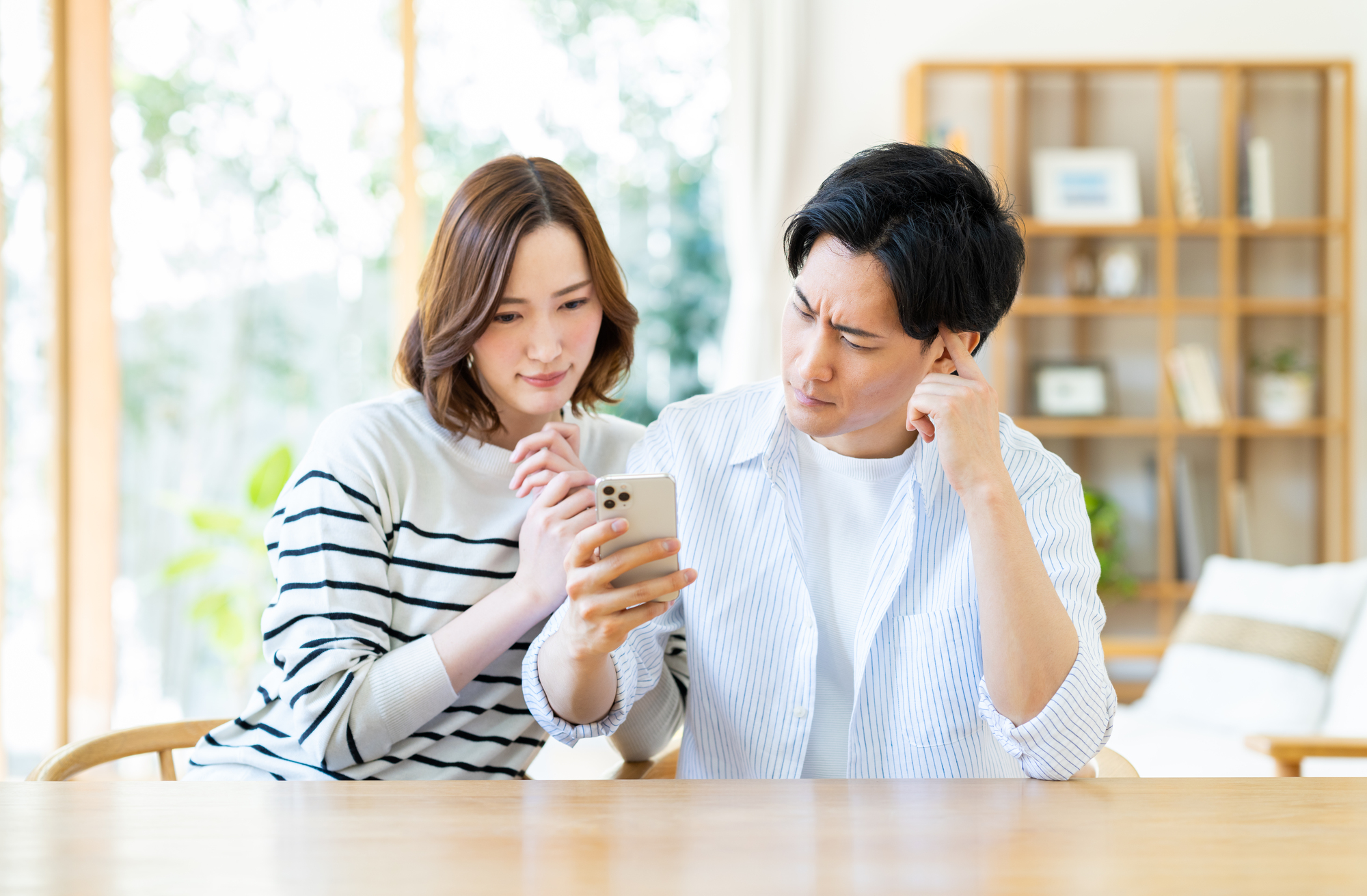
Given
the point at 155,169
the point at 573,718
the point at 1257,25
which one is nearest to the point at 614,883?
the point at 573,718

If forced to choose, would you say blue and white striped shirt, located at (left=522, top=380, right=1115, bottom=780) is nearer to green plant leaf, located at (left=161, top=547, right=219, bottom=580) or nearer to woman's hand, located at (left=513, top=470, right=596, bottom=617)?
woman's hand, located at (left=513, top=470, right=596, bottom=617)

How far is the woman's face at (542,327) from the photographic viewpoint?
1.42m

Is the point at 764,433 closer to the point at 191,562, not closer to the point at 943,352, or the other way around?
the point at 943,352

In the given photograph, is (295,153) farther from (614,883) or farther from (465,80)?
(614,883)

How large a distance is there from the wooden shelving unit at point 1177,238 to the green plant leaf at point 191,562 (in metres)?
2.82

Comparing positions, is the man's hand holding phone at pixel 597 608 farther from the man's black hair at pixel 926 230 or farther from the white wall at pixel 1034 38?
the white wall at pixel 1034 38

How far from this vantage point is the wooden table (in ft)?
2.61

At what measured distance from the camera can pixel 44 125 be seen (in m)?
3.48

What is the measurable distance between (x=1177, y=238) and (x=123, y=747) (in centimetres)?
392

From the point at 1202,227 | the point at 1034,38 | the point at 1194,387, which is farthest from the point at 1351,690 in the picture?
the point at 1034,38

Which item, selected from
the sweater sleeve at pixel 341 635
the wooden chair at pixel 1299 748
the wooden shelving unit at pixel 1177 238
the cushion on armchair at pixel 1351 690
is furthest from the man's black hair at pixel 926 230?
the wooden shelving unit at pixel 1177 238

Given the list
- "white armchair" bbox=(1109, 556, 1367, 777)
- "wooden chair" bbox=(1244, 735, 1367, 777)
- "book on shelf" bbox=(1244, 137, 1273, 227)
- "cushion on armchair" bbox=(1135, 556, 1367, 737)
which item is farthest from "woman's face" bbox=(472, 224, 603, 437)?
"book on shelf" bbox=(1244, 137, 1273, 227)

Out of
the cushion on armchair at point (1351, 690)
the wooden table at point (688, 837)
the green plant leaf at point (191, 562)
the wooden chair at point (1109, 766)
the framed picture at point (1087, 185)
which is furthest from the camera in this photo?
the framed picture at point (1087, 185)

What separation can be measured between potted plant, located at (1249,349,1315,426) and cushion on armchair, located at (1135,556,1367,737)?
37.6 inches
